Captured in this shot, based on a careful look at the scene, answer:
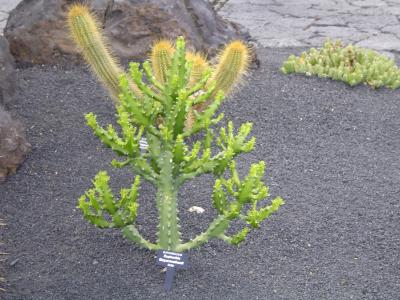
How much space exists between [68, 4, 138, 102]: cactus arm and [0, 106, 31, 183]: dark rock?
24.8 inches

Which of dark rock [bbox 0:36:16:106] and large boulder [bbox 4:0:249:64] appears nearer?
Answer: dark rock [bbox 0:36:16:106]

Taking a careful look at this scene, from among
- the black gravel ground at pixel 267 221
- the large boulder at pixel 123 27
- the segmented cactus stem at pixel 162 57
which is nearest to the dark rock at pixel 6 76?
the black gravel ground at pixel 267 221

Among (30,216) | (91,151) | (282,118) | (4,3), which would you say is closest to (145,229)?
(30,216)

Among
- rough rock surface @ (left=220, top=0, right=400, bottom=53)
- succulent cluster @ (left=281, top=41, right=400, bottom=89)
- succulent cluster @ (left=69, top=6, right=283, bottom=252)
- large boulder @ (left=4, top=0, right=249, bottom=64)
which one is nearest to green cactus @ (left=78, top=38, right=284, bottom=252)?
succulent cluster @ (left=69, top=6, right=283, bottom=252)

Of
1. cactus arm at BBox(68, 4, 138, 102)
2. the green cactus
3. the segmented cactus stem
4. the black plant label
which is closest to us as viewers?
the green cactus

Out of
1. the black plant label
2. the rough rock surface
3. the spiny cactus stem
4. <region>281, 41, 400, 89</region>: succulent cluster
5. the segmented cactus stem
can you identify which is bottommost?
the rough rock surface

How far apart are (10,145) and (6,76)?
0.91 m

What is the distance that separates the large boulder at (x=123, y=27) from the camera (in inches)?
218

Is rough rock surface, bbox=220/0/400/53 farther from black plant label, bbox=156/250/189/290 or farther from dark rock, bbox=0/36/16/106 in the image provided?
black plant label, bbox=156/250/189/290

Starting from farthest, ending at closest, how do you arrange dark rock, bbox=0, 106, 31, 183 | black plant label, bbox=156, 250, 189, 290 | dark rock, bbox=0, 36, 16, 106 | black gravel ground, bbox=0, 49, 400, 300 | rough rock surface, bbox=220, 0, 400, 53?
rough rock surface, bbox=220, 0, 400, 53 < dark rock, bbox=0, 36, 16, 106 < dark rock, bbox=0, 106, 31, 183 < black gravel ground, bbox=0, 49, 400, 300 < black plant label, bbox=156, 250, 189, 290

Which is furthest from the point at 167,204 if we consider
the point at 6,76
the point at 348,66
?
the point at 348,66

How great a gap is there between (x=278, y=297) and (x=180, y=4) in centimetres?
313

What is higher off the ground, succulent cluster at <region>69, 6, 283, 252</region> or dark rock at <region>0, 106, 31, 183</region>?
succulent cluster at <region>69, 6, 283, 252</region>

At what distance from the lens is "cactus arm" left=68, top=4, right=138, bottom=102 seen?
13.9 ft
